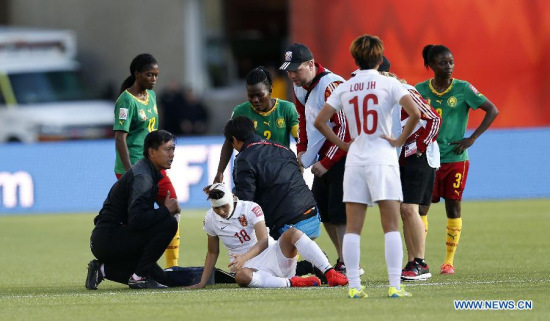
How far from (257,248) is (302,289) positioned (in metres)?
0.54

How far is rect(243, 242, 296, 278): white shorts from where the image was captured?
10.9 meters

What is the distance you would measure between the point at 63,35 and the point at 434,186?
2009cm

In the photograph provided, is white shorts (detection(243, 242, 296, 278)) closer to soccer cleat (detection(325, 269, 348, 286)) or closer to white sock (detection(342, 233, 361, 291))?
soccer cleat (detection(325, 269, 348, 286))

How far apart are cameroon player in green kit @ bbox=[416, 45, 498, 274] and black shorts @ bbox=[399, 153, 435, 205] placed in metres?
0.78

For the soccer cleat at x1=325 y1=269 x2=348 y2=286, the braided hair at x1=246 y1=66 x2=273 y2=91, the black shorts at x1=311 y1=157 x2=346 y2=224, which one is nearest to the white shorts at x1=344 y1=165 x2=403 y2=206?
the soccer cleat at x1=325 y1=269 x2=348 y2=286

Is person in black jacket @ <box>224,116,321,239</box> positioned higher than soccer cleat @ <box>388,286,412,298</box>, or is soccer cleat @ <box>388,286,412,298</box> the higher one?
person in black jacket @ <box>224,116,321,239</box>

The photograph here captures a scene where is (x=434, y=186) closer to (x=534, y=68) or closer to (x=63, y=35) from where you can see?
(x=534, y=68)

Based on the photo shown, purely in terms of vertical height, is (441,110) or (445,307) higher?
(441,110)

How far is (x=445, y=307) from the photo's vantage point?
9.16m

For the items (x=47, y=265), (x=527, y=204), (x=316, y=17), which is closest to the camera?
(x=47, y=265)

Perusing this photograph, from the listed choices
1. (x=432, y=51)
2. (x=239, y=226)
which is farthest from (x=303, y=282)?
(x=432, y=51)

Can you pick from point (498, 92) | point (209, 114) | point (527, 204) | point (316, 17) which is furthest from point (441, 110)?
point (209, 114)

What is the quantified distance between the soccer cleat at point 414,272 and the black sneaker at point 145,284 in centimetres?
210

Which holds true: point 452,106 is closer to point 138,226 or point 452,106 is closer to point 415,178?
point 415,178
